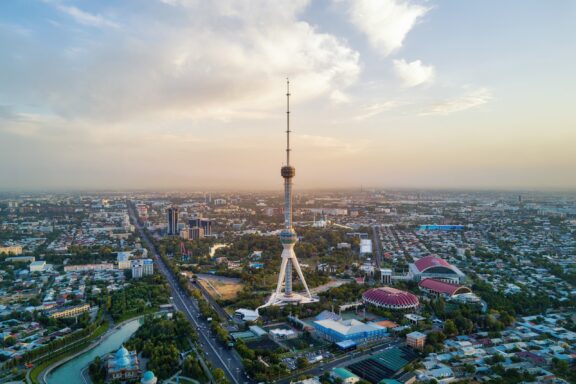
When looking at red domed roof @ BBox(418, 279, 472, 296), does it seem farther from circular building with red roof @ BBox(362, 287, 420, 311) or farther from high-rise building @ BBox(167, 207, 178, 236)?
high-rise building @ BBox(167, 207, 178, 236)

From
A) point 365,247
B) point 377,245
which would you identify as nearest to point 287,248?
point 365,247

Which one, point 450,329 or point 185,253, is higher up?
point 450,329

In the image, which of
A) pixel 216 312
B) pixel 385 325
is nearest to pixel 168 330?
pixel 216 312

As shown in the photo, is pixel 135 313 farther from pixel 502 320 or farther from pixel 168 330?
pixel 502 320

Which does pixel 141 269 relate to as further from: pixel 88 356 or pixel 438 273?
pixel 438 273

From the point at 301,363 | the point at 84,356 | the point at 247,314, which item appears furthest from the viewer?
the point at 247,314

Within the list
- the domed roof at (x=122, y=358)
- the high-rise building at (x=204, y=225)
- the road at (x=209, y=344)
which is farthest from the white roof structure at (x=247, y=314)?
the high-rise building at (x=204, y=225)
